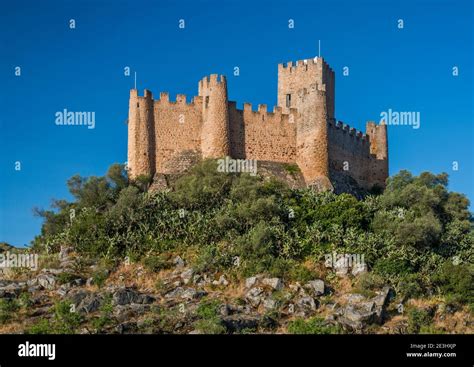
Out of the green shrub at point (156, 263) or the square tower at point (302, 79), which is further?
the square tower at point (302, 79)

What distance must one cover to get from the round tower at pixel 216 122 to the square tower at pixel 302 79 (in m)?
4.36

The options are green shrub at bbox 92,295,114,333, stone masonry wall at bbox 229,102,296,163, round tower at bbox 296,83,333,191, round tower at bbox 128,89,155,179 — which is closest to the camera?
green shrub at bbox 92,295,114,333

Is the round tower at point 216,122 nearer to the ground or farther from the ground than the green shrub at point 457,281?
farther from the ground

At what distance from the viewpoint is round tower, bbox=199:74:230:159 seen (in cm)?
4272

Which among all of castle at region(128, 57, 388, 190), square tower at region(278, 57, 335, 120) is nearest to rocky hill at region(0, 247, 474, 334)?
castle at region(128, 57, 388, 190)

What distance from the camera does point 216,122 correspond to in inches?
1686

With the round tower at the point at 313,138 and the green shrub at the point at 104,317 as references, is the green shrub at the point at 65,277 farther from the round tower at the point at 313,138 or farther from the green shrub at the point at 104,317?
the round tower at the point at 313,138

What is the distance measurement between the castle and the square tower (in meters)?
0.12

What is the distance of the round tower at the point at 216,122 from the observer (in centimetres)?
4272

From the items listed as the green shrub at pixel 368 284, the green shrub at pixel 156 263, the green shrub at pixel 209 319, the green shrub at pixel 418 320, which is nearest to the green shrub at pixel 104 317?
the green shrub at pixel 209 319

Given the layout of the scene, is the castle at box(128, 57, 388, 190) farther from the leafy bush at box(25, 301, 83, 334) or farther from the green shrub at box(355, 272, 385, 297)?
the leafy bush at box(25, 301, 83, 334)

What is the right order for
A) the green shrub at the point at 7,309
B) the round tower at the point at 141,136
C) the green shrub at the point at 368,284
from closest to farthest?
the green shrub at the point at 7,309, the green shrub at the point at 368,284, the round tower at the point at 141,136

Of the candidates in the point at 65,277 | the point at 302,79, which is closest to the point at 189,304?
the point at 65,277

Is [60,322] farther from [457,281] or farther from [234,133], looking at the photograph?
[234,133]
